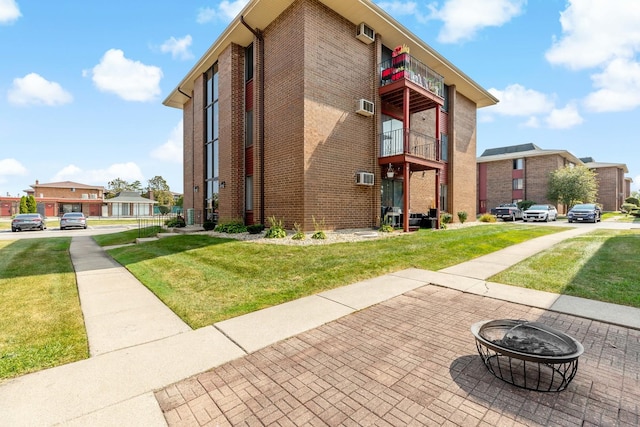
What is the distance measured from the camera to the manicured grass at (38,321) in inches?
124

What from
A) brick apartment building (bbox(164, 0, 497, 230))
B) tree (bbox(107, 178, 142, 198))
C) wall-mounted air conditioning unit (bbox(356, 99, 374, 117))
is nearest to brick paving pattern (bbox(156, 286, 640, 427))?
brick apartment building (bbox(164, 0, 497, 230))

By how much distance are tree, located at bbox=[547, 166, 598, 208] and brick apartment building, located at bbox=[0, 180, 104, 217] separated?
251ft

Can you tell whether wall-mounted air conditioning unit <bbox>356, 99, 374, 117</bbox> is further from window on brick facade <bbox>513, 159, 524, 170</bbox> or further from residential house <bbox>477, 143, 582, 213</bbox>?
window on brick facade <bbox>513, 159, 524, 170</bbox>

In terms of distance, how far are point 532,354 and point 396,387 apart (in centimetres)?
118

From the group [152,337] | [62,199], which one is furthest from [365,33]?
[62,199]

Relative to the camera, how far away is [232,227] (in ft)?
43.0

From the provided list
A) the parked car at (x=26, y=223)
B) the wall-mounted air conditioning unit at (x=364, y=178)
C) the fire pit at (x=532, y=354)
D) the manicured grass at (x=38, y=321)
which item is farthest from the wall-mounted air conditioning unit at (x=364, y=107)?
the parked car at (x=26, y=223)

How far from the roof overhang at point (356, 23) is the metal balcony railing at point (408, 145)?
4.23 m

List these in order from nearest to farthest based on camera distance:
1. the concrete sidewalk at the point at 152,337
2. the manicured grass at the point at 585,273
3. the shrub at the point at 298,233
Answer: the concrete sidewalk at the point at 152,337
the manicured grass at the point at 585,273
the shrub at the point at 298,233

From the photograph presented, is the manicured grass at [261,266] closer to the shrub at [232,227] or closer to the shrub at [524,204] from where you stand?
the shrub at [232,227]

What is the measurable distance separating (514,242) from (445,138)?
10146 millimetres

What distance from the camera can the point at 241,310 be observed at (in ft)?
15.1

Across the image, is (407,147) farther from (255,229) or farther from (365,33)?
(255,229)

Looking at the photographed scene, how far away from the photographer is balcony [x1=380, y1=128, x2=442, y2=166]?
13.0 m
